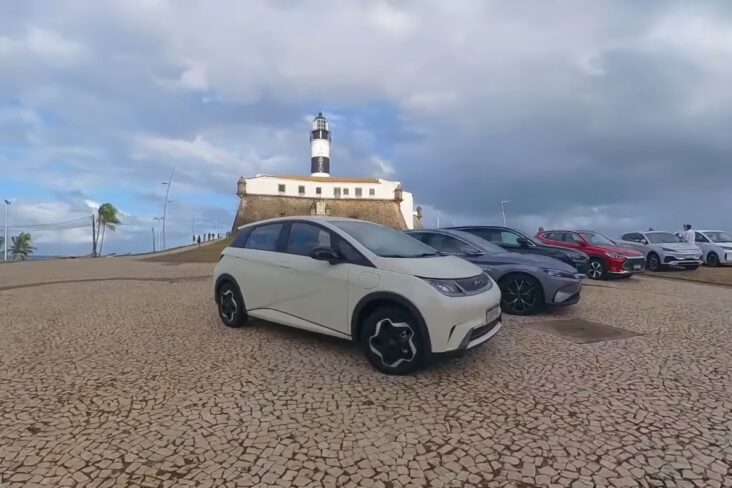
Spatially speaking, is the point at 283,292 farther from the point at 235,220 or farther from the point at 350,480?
the point at 235,220

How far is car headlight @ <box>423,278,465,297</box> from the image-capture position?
12.8 feet

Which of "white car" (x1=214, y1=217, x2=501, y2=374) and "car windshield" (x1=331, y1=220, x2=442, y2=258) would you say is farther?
"car windshield" (x1=331, y1=220, x2=442, y2=258)

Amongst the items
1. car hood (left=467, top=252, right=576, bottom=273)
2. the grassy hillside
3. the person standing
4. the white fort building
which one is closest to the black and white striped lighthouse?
the white fort building

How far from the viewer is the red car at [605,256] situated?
38.1 feet

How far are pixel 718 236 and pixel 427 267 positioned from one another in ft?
61.8

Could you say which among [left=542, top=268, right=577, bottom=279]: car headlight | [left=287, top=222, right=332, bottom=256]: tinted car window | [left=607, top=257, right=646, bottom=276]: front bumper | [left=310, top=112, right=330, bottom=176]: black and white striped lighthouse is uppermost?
[left=310, top=112, right=330, bottom=176]: black and white striped lighthouse

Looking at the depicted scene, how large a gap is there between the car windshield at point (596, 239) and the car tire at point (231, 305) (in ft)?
36.8

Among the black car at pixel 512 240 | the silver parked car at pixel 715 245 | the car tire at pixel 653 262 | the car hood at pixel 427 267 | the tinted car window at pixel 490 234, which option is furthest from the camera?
the silver parked car at pixel 715 245

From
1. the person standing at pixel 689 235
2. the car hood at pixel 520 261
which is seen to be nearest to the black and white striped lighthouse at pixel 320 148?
the person standing at pixel 689 235

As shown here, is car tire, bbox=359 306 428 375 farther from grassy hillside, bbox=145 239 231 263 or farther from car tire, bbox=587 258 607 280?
grassy hillside, bbox=145 239 231 263

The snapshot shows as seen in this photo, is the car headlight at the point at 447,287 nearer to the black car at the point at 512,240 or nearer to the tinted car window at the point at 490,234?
the black car at the point at 512,240

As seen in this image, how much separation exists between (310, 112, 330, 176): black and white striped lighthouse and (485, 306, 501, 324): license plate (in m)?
65.0

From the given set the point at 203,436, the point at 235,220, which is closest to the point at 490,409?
the point at 203,436

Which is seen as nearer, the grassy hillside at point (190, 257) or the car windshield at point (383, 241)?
the car windshield at point (383, 241)
